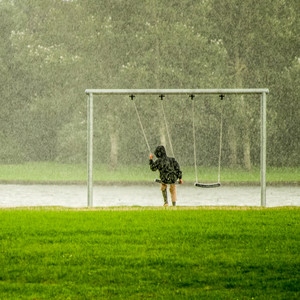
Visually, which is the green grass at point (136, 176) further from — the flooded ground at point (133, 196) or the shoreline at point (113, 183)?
the flooded ground at point (133, 196)

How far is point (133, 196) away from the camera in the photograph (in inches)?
827

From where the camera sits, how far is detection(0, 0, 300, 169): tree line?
36.7 metres

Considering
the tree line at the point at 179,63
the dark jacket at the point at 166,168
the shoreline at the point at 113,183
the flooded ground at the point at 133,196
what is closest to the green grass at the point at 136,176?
the shoreline at the point at 113,183

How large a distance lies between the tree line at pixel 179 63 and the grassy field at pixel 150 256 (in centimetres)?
2383

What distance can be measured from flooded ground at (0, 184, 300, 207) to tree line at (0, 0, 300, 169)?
1176 centimetres

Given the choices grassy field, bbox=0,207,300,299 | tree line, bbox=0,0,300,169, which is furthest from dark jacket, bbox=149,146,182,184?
tree line, bbox=0,0,300,169

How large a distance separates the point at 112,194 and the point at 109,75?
1966cm

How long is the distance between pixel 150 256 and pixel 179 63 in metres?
31.1

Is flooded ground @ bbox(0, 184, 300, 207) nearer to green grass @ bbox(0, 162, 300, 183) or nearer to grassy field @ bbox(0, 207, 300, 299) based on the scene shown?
green grass @ bbox(0, 162, 300, 183)

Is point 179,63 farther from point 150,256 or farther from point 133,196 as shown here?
point 150,256

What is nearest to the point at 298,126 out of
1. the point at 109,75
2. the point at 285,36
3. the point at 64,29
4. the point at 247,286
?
the point at 285,36

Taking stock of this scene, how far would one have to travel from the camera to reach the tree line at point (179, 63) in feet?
→ 120

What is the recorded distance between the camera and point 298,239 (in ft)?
31.1

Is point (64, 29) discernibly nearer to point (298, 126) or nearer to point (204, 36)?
point (204, 36)
